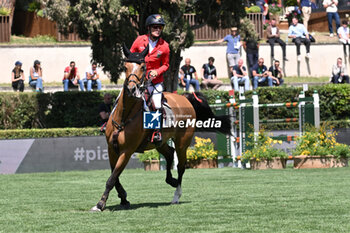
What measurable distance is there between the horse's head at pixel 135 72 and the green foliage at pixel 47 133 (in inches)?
480

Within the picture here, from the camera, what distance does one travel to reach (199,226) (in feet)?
27.2

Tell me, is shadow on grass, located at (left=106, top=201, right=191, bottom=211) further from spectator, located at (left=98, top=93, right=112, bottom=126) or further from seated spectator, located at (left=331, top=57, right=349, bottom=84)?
seated spectator, located at (left=331, top=57, right=349, bottom=84)

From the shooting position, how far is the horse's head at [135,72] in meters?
10.1

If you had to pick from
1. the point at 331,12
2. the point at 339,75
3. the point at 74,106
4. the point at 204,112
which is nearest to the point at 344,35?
the point at 331,12

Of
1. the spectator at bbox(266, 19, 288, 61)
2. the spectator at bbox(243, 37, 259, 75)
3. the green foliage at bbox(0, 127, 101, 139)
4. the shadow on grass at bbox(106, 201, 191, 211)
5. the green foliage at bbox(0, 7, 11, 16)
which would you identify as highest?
the green foliage at bbox(0, 7, 11, 16)

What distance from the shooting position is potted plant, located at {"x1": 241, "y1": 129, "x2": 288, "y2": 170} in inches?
758

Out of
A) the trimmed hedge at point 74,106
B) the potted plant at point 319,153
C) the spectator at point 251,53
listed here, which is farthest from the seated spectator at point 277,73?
the potted plant at point 319,153

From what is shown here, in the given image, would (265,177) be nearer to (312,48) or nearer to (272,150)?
(272,150)

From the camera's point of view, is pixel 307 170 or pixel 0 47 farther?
pixel 0 47

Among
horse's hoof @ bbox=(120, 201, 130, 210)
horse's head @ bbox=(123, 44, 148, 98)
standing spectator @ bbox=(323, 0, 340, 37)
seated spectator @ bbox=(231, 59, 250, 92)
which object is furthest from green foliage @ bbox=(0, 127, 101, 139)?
standing spectator @ bbox=(323, 0, 340, 37)

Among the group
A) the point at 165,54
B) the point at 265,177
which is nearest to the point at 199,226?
the point at 165,54

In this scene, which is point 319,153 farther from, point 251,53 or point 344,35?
point 344,35

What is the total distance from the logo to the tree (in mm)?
11855

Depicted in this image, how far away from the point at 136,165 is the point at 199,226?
1392cm
